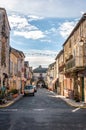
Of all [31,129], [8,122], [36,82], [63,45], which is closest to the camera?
[31,129]

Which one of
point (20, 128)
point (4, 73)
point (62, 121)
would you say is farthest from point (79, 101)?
point (20, 128)

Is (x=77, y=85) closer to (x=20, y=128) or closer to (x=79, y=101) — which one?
(x=79, y=101)

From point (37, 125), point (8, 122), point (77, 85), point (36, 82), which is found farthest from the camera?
point (36, 82)

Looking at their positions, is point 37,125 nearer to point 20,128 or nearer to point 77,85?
point 20,128

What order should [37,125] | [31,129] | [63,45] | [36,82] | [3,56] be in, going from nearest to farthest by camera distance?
[31,129] < [37,125] < [3,56] < [63,45] < [36,82]

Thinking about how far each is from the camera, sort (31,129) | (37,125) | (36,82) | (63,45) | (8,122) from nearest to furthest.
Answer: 1. (31,129)
2. (37,125)
3. (8,122)
4. (63,45)
5. (36,82)

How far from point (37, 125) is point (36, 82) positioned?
493 feet

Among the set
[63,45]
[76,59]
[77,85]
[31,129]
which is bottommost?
[31,129]

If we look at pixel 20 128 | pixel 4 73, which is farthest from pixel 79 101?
pixel 20 128

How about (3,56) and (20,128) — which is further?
(3,56)

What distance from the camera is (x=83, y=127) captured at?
52.6 feet

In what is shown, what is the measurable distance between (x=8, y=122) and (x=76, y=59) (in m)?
17.5

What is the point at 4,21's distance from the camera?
1671 inches

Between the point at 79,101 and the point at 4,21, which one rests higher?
the point at 4,21
